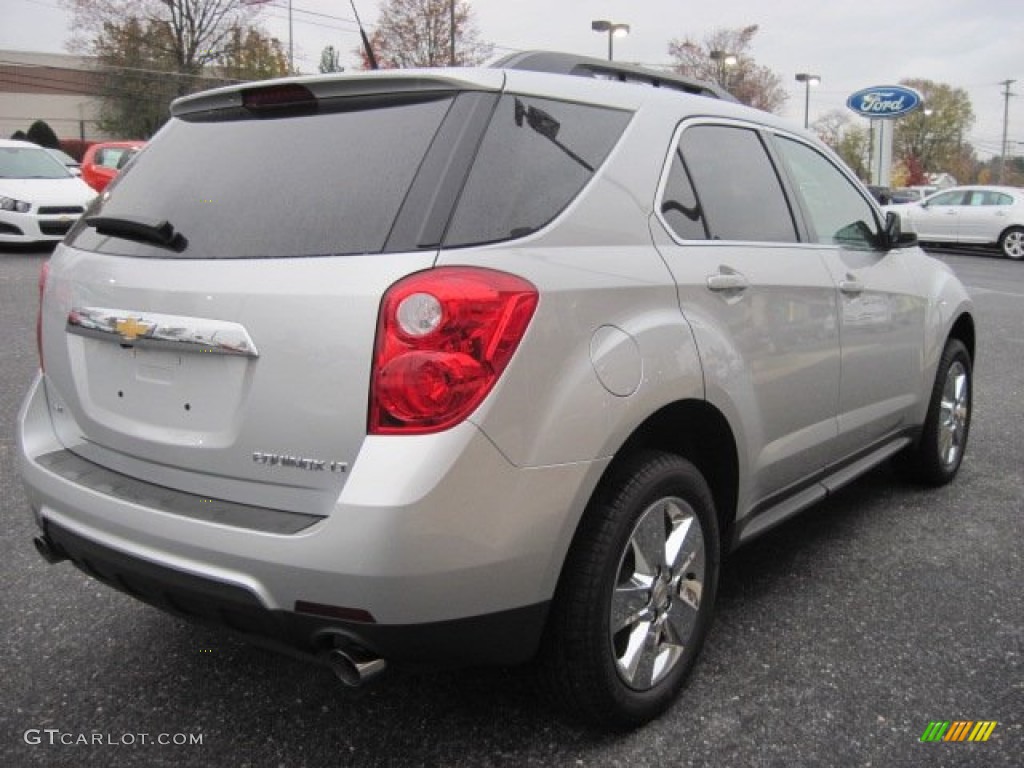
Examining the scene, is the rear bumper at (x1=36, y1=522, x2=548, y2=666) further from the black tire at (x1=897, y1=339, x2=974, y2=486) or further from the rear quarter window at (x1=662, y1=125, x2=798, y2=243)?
the black tire at (x1=897, y1=339, x2=974, y2=486)

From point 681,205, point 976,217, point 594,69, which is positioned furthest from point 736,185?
point 976,217

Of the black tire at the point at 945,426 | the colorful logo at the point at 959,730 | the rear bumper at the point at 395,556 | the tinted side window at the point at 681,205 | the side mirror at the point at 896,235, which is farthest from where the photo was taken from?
the black tire at the point at 945,426

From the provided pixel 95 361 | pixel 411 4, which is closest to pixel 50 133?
pixel 411 4

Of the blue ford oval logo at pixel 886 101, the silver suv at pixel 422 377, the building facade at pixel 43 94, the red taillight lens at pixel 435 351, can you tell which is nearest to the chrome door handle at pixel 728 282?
the silver suv at pixel 422 377

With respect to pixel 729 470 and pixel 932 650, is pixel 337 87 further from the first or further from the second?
pixel 932 650

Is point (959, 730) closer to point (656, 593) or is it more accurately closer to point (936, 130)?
point (656, 593)

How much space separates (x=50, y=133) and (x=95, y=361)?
4388 centimetres

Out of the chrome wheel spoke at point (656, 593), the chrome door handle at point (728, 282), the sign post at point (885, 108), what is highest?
the sign post at point (885, 108)

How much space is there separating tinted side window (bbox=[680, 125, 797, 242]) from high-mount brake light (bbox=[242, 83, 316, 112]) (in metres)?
1.08

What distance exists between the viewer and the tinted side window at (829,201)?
3.35 meters

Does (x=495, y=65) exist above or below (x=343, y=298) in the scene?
above

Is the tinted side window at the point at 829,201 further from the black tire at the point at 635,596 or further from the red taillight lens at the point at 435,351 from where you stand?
the red taillight lens at the point at 435,351

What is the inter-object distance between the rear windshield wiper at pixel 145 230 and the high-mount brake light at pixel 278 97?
0.40m

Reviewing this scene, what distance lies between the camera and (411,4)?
36250mm
